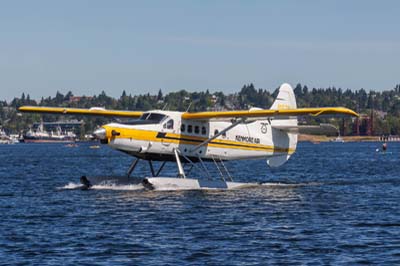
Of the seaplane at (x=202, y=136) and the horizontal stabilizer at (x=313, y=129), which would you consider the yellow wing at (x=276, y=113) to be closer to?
the seaplane at (x=202, y=136)

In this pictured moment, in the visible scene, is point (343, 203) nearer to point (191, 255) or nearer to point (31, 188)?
point (191, 255)

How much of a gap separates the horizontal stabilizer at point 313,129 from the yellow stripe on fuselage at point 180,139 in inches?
35.2

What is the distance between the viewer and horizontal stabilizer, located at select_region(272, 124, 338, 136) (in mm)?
32469

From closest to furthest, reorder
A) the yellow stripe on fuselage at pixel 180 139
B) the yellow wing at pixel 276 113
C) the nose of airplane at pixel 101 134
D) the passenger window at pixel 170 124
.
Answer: the yellow wing at pixel 276 113
the nose of airplane at pixel 101 134
the yellow stripe on fuselage at pixel 180 139
the passenger window at pixel 170 124

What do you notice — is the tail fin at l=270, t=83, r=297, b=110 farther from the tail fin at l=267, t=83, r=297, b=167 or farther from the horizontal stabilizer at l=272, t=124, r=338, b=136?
the horizontal stabilizer at l=272, t=124, r=338, b=136

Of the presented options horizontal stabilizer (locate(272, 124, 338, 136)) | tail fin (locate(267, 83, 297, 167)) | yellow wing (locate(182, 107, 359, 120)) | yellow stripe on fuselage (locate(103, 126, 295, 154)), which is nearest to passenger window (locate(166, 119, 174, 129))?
yellow stripe on fuselage (locate(103, 126, 295, 154))

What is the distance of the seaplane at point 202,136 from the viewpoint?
30469 mm

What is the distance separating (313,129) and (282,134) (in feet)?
10.3

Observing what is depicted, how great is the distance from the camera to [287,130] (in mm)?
36000

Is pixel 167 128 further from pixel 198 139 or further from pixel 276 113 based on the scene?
pixel 276 113

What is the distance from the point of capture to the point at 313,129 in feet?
109

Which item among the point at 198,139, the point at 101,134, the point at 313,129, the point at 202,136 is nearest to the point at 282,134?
the point at 313,129

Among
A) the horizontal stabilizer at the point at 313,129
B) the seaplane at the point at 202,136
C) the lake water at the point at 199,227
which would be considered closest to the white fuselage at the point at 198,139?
the seaplane at the point at 202,136

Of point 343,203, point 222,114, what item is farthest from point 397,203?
point 222,114
